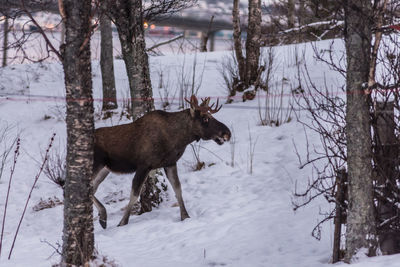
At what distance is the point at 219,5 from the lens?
18.2 m

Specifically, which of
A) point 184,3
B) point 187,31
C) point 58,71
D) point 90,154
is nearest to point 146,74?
point 184,3

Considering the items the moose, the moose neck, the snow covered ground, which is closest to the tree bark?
the moose

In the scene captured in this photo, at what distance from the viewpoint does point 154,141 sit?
786 cm

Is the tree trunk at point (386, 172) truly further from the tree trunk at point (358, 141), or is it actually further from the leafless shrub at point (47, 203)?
the leafless shrub at point (47, 203)

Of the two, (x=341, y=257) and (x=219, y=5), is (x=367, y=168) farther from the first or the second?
(x=219, y=5)

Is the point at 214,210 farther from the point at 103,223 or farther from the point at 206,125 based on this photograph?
the point at 103,223

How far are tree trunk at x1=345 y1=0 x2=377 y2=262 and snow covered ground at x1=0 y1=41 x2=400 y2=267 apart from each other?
29 cm

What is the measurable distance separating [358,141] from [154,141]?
347 cm

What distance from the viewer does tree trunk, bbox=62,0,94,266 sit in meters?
5.10

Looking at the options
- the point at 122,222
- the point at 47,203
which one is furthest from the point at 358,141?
the point at 47,203

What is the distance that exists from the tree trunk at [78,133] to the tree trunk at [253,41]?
8.30m

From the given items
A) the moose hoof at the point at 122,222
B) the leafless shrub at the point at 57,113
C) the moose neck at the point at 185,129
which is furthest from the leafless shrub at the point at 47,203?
the leafless shrub at the point at 57,113

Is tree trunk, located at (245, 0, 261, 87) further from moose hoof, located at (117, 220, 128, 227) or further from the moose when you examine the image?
moose hoof, located at (117, 220, 128, 227)

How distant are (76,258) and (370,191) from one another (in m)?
2.71
